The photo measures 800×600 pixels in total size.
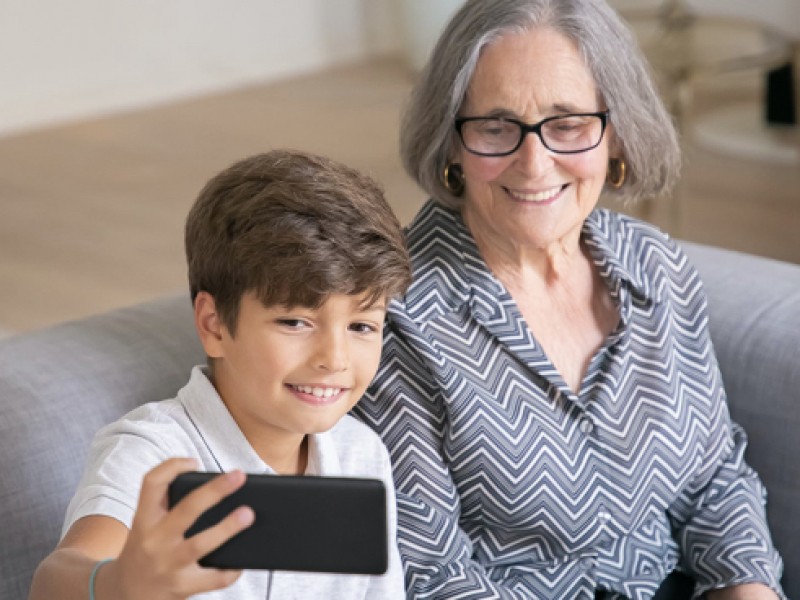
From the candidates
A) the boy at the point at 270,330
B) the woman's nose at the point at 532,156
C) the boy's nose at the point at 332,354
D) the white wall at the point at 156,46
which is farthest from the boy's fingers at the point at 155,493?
the white wall at the point at 156,46

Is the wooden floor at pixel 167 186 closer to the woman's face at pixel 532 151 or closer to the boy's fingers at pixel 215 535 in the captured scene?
the woman's face at pixel 532 151

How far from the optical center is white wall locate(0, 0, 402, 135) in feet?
19.9

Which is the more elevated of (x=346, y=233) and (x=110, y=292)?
(x=346, y=233)

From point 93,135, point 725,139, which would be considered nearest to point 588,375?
point 725,139

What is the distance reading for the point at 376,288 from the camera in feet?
4.35

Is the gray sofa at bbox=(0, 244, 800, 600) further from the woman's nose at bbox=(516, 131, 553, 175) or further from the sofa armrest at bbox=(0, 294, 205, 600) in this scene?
the woman's nose at bbox=(516, 131, 553, 175)

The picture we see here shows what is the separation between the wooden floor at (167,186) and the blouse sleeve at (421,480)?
212cm

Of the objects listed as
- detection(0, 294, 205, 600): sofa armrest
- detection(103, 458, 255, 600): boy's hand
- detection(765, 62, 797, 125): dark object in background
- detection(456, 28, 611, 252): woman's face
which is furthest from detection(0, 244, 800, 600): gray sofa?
detection(765, 62, 797, 125): dark object in background

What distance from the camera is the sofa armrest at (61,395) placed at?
4.92ft

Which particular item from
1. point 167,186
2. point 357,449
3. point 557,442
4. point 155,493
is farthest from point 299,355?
point 167,186

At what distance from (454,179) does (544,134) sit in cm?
15

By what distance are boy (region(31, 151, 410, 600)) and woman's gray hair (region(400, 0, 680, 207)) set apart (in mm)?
317

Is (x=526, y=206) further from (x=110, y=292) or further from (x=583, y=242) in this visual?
(x=110, y=292)

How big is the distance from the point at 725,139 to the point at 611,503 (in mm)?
4189
